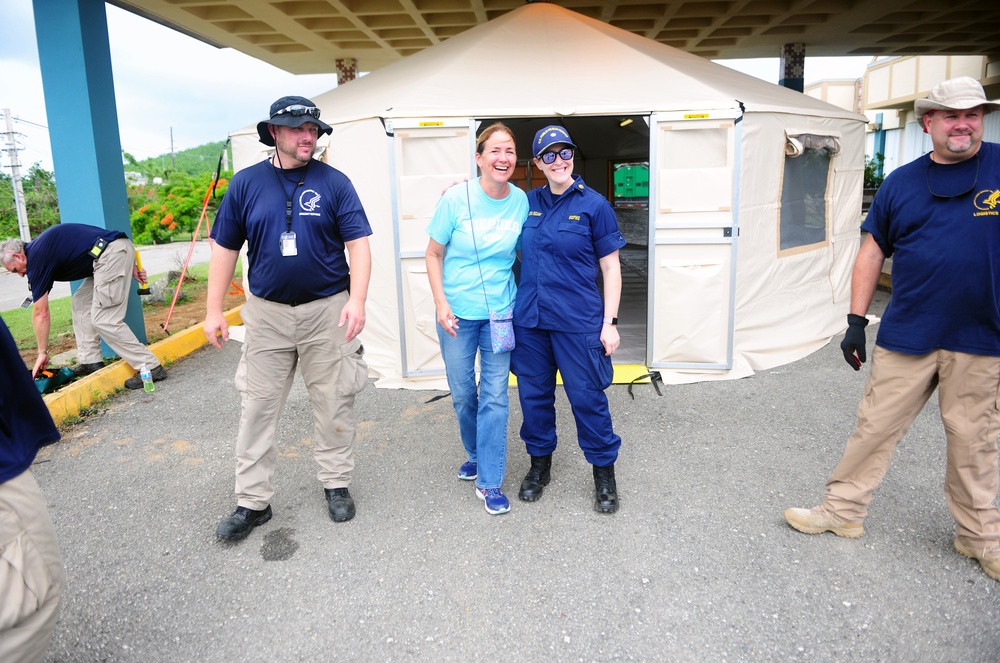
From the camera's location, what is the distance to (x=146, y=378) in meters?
5.25

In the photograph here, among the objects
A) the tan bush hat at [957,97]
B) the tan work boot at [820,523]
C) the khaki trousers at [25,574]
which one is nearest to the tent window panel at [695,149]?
the tan bush hat at [957,97]

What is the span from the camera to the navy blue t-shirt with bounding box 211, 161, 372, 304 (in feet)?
9.21

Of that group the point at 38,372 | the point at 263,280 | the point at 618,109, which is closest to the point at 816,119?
the point at 618,109

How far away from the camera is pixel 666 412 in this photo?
4.54 metres

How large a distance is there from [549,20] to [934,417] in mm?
4692

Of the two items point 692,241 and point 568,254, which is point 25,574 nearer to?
point 568,254

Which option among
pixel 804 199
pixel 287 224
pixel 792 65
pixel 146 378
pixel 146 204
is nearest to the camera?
pixel 287 224

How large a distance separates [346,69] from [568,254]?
9.87 meters

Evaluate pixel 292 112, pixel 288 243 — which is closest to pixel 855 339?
pixel 288 243

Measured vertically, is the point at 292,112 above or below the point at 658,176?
above

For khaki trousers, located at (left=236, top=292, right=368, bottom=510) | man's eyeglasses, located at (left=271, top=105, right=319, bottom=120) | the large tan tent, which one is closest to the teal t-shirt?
khaki trousers, located at (left=236, top=292, right=368, bottom=510)

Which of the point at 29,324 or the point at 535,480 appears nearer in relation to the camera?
the point at 535,480

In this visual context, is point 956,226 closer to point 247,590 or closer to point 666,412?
point 666,412

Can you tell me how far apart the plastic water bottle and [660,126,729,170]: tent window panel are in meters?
4.25
